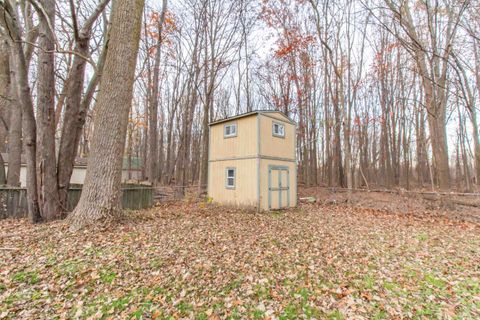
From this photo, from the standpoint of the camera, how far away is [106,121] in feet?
Answer: 17.8

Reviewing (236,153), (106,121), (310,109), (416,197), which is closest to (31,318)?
(106,121)

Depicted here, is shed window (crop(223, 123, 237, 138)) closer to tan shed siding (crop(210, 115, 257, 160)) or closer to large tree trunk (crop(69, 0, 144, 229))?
tan shed siding (crop(210, 115, 257, 160))

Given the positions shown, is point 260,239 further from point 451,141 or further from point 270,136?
point 451,141

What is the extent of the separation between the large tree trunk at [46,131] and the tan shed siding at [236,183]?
6.55 meters

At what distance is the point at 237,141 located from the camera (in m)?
11.2

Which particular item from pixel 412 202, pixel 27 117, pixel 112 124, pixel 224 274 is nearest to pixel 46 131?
pixel 27 117

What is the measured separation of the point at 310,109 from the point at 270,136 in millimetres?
12501

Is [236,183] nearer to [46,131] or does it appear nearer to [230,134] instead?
[230,134]

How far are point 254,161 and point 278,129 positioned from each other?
2.43 meters

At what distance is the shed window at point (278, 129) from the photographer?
1126cm

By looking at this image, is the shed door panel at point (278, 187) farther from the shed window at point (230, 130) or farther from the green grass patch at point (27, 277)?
the green grass patch at point (27, 277)

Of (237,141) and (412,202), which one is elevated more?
(237,141)

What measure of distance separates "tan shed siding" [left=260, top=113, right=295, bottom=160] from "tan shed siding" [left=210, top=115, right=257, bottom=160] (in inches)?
16.2

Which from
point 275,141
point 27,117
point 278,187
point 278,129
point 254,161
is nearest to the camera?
point 27,117
